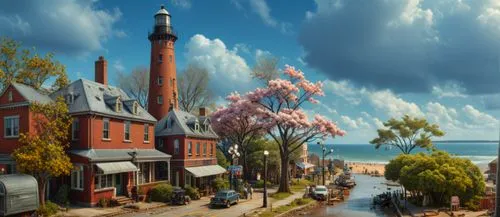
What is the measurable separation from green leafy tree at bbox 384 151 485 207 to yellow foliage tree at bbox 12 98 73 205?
26.5 meters

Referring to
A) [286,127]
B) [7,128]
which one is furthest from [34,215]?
[286,127]

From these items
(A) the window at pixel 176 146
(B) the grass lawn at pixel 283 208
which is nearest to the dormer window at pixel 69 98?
(A) the window at pixel 176 146

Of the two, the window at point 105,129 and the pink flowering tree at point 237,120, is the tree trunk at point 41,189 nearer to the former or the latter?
the window at point 105,129

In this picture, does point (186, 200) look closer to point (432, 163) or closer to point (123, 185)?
point (123, 185)

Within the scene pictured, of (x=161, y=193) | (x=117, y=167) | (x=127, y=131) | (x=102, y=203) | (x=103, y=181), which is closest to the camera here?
(x=102, y=203)

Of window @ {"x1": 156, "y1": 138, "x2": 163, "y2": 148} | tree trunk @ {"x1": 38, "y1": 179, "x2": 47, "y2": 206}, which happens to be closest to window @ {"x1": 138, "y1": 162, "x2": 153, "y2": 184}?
window @ {"x1": 156, "y1": 138, "x2": 163, "y2": 148}

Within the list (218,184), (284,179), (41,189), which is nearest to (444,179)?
(284,179)

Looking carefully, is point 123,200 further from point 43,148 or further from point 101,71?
point 101,71

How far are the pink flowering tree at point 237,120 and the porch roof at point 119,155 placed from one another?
470 inches

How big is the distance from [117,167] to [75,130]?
4823 mm

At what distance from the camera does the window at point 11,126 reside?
34344 millimetres

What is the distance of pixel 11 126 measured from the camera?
34.7 m

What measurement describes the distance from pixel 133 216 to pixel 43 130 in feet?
30.3

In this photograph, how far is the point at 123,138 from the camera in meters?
40.1
